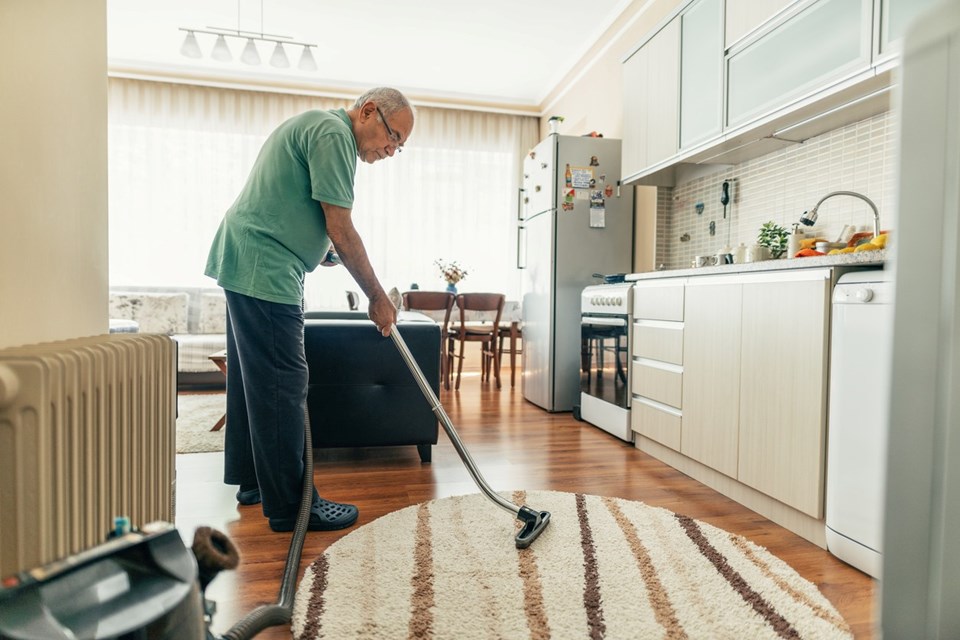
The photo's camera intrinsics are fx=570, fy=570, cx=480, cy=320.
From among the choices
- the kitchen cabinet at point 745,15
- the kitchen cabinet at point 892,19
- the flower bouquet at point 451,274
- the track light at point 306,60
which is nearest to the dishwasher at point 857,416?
the kitchen cabinet at point 892,19

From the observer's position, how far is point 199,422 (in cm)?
320

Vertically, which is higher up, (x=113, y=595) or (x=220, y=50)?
(x=220, y=50)

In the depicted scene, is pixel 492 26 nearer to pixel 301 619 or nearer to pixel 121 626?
pixel 301 619

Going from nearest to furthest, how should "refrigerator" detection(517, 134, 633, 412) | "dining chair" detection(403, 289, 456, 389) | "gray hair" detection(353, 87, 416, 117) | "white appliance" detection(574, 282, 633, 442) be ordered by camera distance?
"gray hair" detection(353, 87, 416, 117) < "white appliance" detection(574, 282, 633, 442) < "refrigerator" detection(517, 134, 633, 412) < "dining chair" detection(403, 289, 456, 389)

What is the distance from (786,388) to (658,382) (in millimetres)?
818

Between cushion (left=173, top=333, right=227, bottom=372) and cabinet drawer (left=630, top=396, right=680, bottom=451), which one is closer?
cabinet drawer (left=630, top=396, right=680, bottom=451)

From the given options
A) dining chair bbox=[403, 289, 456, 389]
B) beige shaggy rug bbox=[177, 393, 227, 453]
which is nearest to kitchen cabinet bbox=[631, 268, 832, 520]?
beige shaggy rug bbox=[177, 393, 227, 453]

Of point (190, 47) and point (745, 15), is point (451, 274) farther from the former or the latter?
point (745, 15)

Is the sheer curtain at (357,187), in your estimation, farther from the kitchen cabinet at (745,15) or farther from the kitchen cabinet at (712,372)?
the kitchen cabinet at (712,372)

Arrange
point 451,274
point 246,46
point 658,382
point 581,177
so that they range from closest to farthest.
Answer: point 658,382
point 581,177
point 246,46
point 451,274

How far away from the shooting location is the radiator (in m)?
0.73

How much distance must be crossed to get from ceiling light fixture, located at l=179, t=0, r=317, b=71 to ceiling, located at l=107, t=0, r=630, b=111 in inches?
2.2

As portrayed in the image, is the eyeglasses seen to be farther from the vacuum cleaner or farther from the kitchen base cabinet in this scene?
the vacuum cleaner

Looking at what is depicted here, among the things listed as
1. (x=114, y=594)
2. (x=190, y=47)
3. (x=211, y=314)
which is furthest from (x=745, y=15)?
(x=211, y=314)
